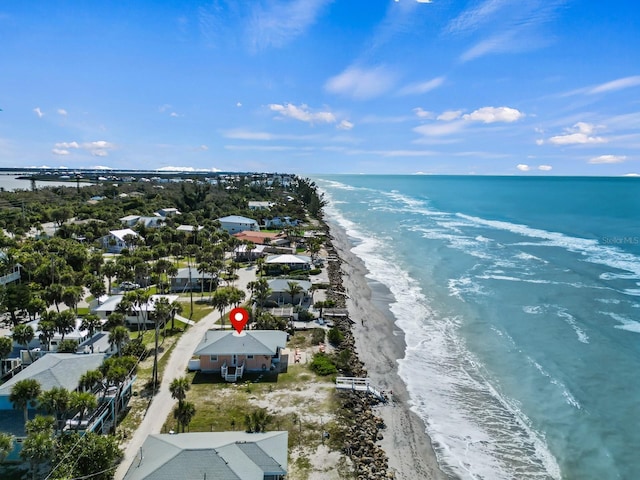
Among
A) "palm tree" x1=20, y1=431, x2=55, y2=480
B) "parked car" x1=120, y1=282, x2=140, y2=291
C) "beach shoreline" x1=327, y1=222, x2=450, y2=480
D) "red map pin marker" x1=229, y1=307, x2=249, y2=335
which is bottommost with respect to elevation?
"beach shoreline" x1=327, y1=222, x2=450, y2=480

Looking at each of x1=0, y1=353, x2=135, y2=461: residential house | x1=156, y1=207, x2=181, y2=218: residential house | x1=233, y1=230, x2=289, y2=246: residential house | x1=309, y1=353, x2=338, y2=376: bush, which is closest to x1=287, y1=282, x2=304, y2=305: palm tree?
x1=309, y1=353, x2=338, y2=376: bush

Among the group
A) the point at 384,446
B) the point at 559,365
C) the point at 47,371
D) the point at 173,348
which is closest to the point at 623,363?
the point at 559,365

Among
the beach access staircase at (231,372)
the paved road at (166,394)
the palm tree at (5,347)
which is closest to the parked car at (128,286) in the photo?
the paved road at (166,394)

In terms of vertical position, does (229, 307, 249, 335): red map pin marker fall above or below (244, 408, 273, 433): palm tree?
above

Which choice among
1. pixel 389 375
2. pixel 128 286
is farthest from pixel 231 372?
pixel 128 286

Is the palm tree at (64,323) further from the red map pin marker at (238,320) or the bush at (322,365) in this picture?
the bush at (322,365)

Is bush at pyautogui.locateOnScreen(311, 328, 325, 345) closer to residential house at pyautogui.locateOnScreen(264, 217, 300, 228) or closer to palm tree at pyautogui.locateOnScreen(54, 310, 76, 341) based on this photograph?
palm tree at pyautogui.locateOnScreen(54, 310, 76, 341)

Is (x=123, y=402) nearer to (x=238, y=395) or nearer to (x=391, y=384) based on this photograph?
(x=238, y=395)

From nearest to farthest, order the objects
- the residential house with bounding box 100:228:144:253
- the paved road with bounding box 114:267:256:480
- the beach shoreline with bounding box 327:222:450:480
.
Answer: the paved road with bounding box 114:267:256:480 < the beach shoreline with bounding box 327:222:450:480 < the residential house with bounding box 100:228:144:253
